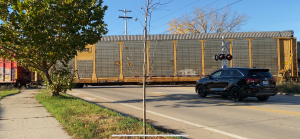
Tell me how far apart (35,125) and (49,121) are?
58 centimetres

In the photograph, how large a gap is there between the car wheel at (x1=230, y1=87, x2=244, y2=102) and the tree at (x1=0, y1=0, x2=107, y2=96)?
267 inches

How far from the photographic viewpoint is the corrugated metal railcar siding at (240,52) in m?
25.5

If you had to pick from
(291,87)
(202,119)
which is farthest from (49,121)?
(291,87)

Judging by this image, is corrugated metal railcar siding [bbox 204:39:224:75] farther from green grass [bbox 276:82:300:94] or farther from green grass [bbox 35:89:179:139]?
green grass [bbox 35:89:179:139]

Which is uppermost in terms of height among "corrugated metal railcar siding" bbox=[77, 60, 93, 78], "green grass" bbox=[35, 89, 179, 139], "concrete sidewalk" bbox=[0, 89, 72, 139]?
"corrugated metal railcar siding" bbox=[77, 60, 93, 78]

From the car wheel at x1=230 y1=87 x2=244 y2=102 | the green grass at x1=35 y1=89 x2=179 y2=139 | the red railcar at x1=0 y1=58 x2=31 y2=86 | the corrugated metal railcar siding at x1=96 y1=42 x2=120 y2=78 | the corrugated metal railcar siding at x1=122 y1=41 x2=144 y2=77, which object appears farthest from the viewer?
the corrugated metal railcar siding at x1=96 y1=42 x2=120 y2=78

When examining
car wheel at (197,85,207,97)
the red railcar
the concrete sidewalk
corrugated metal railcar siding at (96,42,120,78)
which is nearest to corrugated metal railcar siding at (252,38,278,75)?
car wheel at (197,85,207,97)

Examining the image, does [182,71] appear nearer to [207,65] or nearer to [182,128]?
[207,65]

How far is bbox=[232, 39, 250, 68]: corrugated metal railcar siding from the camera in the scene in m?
25.5

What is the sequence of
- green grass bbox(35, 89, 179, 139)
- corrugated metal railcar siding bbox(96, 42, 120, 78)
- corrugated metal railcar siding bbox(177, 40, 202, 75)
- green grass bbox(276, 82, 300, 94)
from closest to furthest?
1. green grass bbox(35, 89, 179, 139)
2. green grass bbox(276, 82, 300, 94)
3. corrugated metal railcar siding bbox(177, 40, 202, 75)
4. corrugated metal railcar siding bbox(96, 42, 120, 78)

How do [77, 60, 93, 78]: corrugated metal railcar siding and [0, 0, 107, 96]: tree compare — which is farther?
[77, 60, 93, 78]: corrugated metal railcar siding

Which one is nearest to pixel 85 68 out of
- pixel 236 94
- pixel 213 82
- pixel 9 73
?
pixel 9 73

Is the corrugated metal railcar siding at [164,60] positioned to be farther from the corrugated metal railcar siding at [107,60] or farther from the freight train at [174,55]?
the corrugated metal railcar siding at [107,60]

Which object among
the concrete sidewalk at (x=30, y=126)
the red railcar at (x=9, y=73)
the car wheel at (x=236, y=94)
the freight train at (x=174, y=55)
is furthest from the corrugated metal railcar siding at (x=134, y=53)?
the concrete sidewalk at (x=30, y=126)
